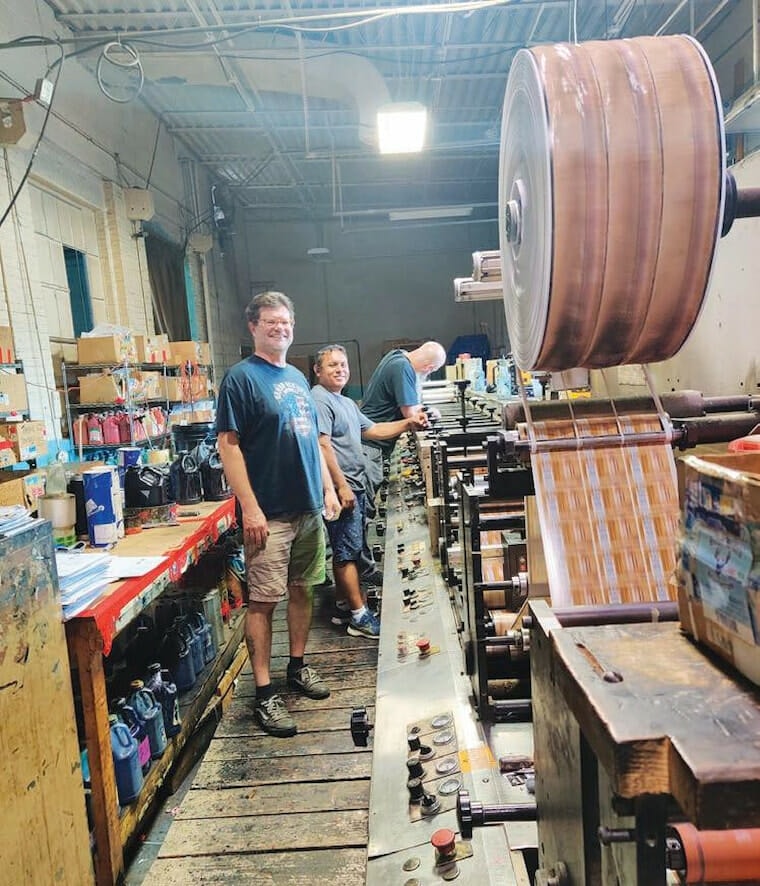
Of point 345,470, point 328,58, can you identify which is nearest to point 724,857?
point 345,470

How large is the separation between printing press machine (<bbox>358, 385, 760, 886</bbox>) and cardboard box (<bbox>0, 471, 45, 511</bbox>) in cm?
174

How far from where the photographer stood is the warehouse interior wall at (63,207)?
146 inches

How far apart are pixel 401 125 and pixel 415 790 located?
14.2ft

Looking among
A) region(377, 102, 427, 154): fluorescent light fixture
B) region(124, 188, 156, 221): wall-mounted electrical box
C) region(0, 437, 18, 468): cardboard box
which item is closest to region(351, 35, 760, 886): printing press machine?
region(0, 437, 18, 468): cardboard box

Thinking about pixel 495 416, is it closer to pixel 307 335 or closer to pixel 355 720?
pixel 355 720

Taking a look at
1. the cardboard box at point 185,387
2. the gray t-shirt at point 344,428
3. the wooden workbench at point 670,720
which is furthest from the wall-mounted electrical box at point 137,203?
the wooden workbench at point 670,720

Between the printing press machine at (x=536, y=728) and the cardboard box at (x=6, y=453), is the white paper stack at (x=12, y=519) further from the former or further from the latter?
the cardboard box at (x=6, y=453)

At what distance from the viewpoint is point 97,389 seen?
4.11 metres

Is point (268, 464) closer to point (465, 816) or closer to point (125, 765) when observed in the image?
point (125, 765)

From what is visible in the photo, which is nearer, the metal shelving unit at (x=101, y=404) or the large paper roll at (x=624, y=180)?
the large paper roll at (x=624, y=180)

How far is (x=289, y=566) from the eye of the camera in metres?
2.67

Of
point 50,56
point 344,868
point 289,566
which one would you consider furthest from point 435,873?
point 50,56

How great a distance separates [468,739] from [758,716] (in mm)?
1156

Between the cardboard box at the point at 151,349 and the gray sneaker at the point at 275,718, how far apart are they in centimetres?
300
